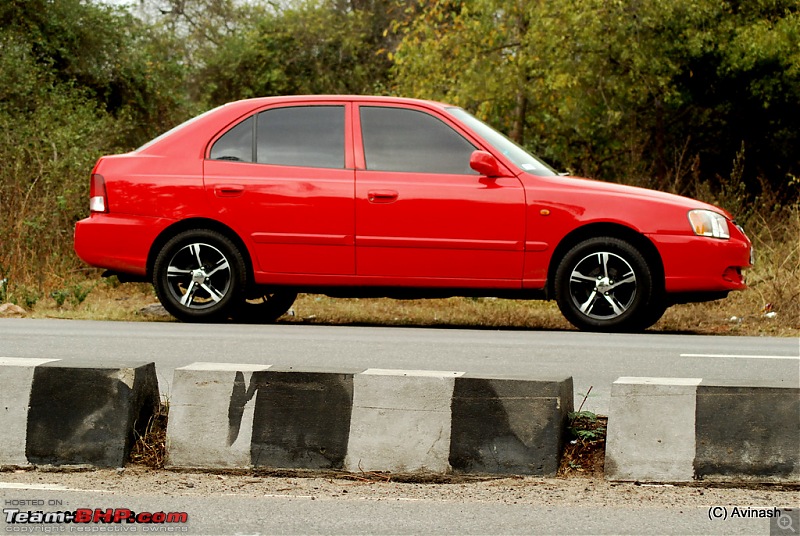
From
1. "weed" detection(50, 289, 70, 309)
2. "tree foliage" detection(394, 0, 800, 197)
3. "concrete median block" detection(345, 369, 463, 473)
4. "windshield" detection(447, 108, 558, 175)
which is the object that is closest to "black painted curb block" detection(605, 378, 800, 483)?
"concrete median block" detection(345, 369, 463, 473)

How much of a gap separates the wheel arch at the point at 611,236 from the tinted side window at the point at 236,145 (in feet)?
7.95

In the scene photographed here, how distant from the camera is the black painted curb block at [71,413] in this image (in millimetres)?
5250

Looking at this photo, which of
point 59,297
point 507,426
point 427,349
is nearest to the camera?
point 507,426

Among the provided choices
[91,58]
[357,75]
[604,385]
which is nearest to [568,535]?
[604,385]

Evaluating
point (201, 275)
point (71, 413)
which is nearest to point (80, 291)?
point (201, 275)

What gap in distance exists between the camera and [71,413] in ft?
17.4

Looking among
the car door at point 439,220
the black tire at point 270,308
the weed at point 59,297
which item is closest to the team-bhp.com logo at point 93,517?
the car door at point 439,220

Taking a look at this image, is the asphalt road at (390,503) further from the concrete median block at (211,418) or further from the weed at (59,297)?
the weed at (59,297)

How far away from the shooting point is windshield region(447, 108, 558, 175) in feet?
33.9

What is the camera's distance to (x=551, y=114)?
23953mm

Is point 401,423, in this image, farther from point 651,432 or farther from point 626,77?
point 626,77

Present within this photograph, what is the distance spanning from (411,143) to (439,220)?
27.9 inches

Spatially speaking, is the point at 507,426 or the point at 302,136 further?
the point at 302,136

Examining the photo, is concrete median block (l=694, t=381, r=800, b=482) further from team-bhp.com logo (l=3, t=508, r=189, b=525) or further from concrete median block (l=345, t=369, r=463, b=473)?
team-bhp.com logo (l=3, t=508, r=189, b=525)
